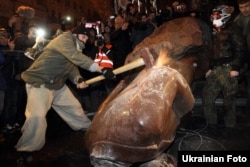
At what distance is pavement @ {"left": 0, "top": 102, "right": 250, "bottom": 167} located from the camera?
4195mm

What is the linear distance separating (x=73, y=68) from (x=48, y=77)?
0.51m

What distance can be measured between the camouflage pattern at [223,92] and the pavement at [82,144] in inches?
6.9

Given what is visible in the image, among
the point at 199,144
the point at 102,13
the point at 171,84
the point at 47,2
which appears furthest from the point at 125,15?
the point at 102,13

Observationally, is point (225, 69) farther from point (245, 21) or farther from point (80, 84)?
point (80, 84)

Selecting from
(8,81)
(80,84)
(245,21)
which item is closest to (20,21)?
(8,81)

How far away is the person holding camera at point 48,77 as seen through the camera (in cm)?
432

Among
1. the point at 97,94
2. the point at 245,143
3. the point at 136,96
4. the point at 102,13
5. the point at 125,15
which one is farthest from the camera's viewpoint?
the point at 102,13

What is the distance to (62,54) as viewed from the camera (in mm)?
4441

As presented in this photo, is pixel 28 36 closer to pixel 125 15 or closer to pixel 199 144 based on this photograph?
pixel 125 15

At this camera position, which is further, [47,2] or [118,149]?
[47,2]

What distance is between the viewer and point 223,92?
16.6ft

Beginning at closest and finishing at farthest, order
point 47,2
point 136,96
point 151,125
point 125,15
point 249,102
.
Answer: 1. point 151,125
2. point 136,96
3. point 249,102
4. point 125,15
5. point 47,2

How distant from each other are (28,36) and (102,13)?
28003mm

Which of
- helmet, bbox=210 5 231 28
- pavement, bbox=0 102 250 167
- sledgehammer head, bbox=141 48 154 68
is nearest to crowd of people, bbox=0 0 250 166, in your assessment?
helmet, bbox=210 5 231 28
